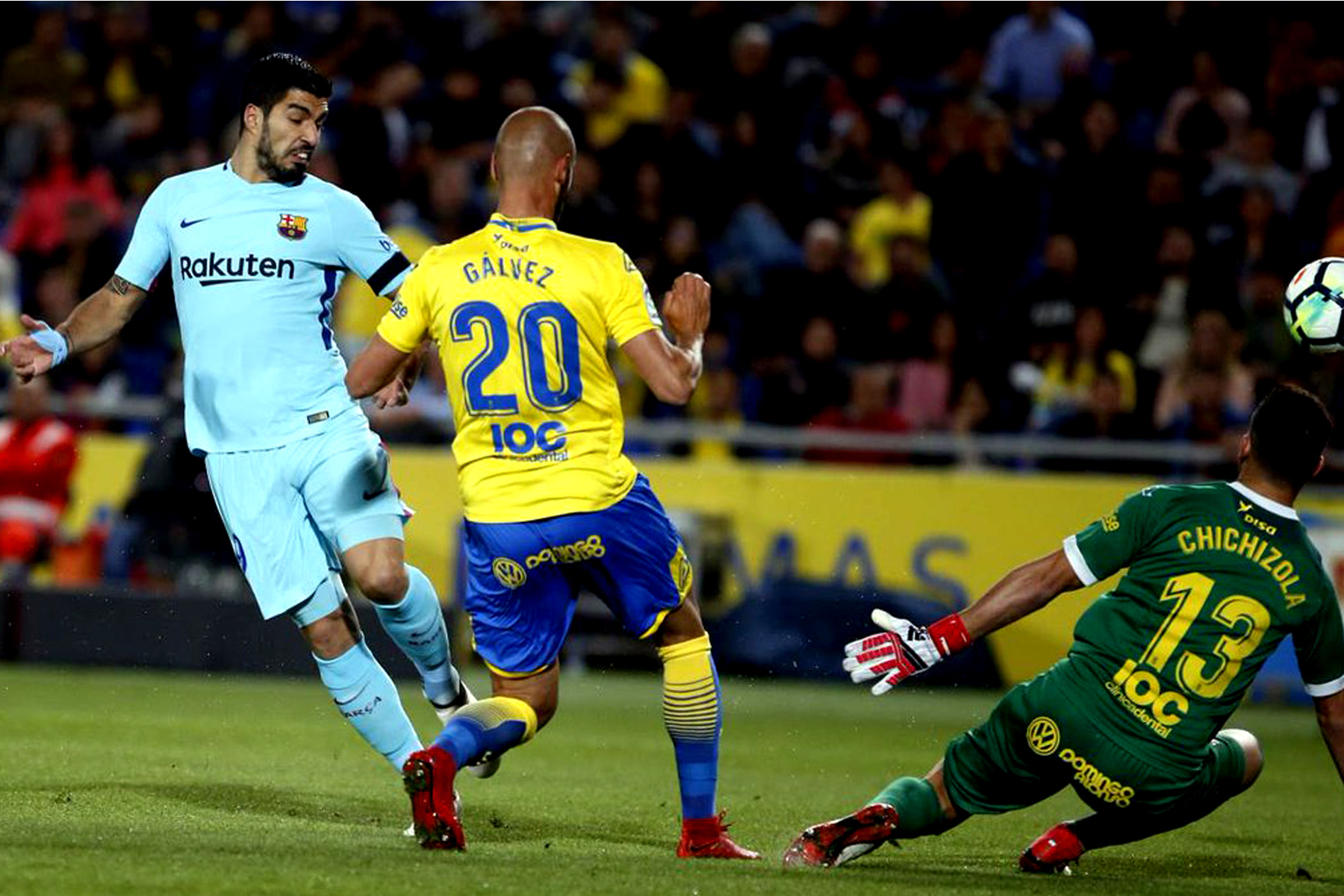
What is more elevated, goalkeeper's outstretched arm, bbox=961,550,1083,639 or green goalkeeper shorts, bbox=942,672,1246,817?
goalkeeper's outstretched arm, bbox=961,550,1083,639

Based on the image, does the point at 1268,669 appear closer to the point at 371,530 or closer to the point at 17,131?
the point at 371,530

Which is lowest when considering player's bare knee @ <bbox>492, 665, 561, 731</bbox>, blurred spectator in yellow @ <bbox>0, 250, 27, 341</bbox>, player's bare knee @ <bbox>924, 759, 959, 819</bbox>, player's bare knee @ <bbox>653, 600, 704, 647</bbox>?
blurred spectator in yellow @ <bbox>0, 250, 27, 341</bbox>

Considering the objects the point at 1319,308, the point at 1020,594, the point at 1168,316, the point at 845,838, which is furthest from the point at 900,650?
the point at 1168,316

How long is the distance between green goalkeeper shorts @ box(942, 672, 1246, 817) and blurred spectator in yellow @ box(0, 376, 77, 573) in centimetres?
1004

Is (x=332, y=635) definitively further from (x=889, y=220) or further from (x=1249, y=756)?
(x=889, y=220)

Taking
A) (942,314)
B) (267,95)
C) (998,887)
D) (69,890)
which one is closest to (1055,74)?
(942,314)

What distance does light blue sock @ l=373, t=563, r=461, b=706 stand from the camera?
24.9ft

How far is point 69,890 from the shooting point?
5.42 m

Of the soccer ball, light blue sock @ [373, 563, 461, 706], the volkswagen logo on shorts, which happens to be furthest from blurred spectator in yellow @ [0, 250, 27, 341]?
the volkswagen logo on shorts

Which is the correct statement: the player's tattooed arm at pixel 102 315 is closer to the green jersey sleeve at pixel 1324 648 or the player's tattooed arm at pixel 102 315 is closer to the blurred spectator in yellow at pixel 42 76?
the green jersey sleeve at pixel 1324 648

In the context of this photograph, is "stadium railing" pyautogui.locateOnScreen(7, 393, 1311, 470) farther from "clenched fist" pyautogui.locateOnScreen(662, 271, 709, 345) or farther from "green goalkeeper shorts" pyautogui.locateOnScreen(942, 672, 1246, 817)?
"clenched fist" pyautogui.locateOnScreen(662, 271, 709, 345)

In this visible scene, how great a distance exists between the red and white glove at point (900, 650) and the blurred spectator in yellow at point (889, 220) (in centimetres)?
1034

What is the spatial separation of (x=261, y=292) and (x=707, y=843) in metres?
2.51

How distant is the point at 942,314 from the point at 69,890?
10.7 meters
